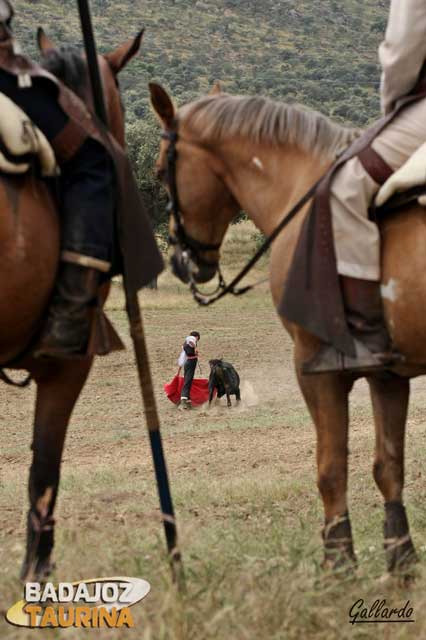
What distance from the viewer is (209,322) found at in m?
29.3

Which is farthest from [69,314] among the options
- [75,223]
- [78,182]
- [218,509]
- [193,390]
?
[193,390]

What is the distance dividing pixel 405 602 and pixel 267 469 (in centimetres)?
624

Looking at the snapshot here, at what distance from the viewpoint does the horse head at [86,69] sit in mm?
5855

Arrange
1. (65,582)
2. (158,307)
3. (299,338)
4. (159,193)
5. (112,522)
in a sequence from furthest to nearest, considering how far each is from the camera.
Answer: (159,193), (158,307), (112,522), (299,338), (65,582)

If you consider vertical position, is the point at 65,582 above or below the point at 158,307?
above

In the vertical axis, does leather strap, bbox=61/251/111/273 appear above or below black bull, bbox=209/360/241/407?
above

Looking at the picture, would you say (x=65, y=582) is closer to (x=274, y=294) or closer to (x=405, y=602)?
(x=405, y=602)

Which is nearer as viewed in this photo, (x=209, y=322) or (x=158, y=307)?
(x=209, y=322)

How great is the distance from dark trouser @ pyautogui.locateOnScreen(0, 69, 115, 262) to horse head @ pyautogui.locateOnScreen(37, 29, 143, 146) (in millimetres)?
386

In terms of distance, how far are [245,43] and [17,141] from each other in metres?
85.8

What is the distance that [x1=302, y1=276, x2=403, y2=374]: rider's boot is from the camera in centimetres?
568

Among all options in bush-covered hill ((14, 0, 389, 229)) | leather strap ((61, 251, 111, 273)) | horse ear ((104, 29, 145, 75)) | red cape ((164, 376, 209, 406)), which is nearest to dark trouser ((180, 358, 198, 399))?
red cape ((164, 376, 209, 406))

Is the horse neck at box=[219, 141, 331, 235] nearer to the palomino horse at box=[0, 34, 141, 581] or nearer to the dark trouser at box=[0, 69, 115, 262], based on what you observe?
the palomino horse at box=[0, 34, 141, 581]

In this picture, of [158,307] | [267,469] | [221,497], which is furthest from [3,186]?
[158,307]
